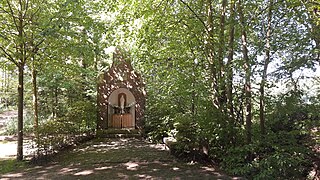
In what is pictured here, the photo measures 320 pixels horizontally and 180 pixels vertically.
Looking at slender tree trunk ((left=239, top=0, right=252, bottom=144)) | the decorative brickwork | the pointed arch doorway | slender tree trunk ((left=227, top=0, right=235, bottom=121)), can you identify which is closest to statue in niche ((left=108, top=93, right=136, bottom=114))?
the pointed arch doorway

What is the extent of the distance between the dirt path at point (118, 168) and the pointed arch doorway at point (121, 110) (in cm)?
628

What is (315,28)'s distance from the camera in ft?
15.0

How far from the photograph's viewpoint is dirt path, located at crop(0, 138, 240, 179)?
5.45 metres

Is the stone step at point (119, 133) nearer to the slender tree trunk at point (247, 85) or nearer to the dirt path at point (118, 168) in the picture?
the dirt path at point (118, 168)

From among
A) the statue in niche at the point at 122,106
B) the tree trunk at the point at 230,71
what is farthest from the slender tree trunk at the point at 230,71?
the statue in niche at the point at 122,106

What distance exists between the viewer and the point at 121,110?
594 inches

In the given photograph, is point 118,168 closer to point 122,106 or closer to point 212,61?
point 212,61

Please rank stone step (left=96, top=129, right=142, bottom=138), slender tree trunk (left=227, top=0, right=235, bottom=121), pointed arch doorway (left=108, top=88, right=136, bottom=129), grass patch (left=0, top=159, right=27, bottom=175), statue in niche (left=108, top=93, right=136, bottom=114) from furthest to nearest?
statue in niche (left=108, top=93, right=136, bottom=114), pointed arch doorway (left=108, top=88, right=136, bottom=129), stone step (left=96, top=129, right=142, bottom=138), grass patch (left=0, top=159, right=27, bottom=175), slender tree trunk (left=227, top=0, right=235, bottom=121)

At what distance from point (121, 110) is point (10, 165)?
846cm

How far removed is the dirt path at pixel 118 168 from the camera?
5453mm

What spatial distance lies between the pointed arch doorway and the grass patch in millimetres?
6881

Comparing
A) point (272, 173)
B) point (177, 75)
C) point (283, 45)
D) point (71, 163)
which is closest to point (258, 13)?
point (283, 45)

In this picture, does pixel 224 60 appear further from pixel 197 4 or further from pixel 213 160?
pixel 213 160

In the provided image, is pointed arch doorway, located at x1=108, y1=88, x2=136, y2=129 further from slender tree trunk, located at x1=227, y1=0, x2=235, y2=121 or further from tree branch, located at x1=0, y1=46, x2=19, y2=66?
slender tree trunk, located at x1=227, y1=0, x2=235, y2=121
